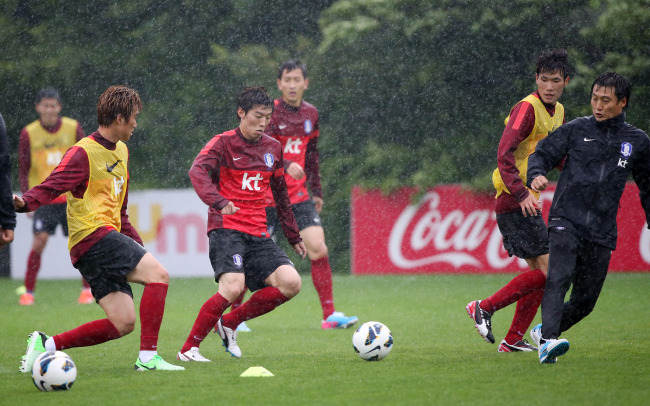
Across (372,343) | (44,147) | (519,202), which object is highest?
(519,202)

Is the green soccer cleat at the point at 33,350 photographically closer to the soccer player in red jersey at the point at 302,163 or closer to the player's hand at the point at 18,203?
the player's hand at the point at 18,203

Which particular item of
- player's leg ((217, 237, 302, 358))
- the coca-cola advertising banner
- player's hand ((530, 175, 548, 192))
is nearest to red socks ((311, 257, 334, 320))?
player's leg ((217, 237, 302, 358))

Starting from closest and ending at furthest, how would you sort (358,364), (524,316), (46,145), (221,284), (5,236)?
1. (5,236)
2. (358,364)
3. (221,284)
4. (524,316)
5. (46,145)

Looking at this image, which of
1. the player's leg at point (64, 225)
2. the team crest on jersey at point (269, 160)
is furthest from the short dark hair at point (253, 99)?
the player's leg at point (64, 225)

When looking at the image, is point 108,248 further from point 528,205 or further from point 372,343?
point 528,205

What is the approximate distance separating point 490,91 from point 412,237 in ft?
11.2

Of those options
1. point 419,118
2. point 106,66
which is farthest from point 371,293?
point 106,66

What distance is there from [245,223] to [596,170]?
238 centimetres

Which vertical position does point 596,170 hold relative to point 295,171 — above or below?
above

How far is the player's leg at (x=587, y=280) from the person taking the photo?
607 cm

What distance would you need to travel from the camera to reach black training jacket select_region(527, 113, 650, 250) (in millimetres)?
6031

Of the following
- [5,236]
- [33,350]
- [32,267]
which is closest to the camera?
[5,236]

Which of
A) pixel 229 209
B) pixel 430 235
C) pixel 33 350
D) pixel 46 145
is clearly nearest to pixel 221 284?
pixel 229 209

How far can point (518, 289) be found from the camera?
6859 millimetres
